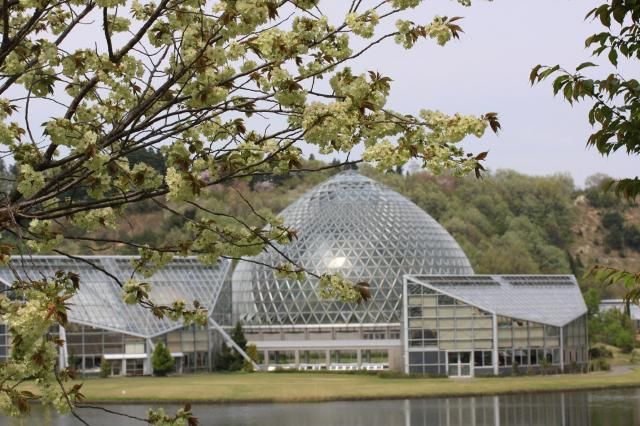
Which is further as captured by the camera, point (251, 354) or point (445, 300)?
point (251, 354)

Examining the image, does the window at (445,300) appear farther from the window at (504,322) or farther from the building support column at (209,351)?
the building support column at (209,351)

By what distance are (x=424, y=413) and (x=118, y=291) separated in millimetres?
29648

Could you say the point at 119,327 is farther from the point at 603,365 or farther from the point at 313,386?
the point at 603,365

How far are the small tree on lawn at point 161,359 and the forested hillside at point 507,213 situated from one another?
42.6m

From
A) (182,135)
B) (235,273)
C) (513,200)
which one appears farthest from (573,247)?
(182,135)

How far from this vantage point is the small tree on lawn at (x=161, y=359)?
6081 centimetres

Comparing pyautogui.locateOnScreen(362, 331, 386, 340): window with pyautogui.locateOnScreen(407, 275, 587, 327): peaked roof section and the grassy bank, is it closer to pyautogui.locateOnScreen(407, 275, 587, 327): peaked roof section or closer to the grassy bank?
pyautogui.locateOnScreen(407, 275, 587, 327): peaked roof section

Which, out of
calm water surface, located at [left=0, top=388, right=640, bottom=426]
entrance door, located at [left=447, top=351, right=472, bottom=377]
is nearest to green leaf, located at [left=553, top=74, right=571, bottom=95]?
calm water surface, located at [left=0, top=388, right=640, bottom=426]

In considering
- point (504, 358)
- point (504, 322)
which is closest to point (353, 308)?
point (504, 322)

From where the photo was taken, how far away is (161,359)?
6106 cm

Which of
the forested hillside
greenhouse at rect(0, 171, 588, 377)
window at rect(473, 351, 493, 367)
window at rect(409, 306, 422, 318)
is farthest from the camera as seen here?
the forested hillside

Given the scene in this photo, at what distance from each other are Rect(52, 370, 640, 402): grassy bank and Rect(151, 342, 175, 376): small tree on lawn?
1841 mm

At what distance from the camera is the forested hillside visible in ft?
368

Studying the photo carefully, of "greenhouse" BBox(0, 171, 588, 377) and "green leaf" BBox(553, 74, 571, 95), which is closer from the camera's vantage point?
"green leaf" BBox(553, 74, 571, 95)
